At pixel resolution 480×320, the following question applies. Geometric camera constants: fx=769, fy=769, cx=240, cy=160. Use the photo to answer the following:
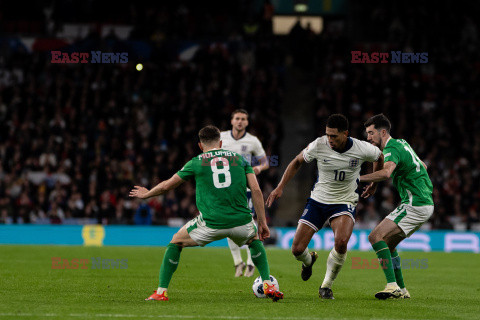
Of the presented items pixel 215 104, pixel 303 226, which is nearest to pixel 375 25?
pixel 215 104

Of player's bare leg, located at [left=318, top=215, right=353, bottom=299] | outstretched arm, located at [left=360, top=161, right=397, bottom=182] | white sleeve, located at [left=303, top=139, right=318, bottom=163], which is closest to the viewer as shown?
outstretched arm, located at [left=360, top=161, right=397, bottom=182]

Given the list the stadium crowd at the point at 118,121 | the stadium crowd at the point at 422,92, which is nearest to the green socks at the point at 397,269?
the stadium crowd at the point at 422,92

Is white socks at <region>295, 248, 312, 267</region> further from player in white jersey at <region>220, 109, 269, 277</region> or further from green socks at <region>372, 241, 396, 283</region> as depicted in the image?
player in white jersey at <region>220, 109, 269, 277</region>

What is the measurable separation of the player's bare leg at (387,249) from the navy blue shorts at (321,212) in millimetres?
472

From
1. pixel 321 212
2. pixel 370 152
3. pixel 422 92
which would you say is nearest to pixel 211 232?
pixel 321 212

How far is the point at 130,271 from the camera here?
13.5 meters

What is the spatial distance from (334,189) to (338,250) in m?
0.81

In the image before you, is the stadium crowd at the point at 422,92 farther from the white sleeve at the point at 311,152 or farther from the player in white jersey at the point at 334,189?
the white sleeve at the point at 311,152

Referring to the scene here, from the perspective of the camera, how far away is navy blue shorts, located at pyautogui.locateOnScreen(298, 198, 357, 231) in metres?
9.95

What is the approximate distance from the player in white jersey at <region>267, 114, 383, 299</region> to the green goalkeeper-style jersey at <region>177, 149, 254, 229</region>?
0.90 m

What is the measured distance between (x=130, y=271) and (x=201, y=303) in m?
4.79

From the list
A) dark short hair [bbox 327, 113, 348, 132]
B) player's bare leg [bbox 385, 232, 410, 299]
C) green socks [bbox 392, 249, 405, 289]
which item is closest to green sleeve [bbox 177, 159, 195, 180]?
dark short hair [bbox 327, 113, 348, 132]

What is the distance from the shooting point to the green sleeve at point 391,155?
32.4ft

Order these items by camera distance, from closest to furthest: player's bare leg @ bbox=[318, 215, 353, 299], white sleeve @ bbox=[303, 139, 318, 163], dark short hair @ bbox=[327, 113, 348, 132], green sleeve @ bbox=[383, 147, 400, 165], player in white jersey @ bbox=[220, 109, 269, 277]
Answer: dark short hair @ bbox=[327, 113, 348, 132] → player's bare leg @ bbox=[318, 215, 353, 299] → green sleeve @ bbox=[383, 147, 400, 165] → white sleeve @ bbox=[303, 139, 318, 163] → player in white jersey @ bbox=[220, 109, 269, 277]
